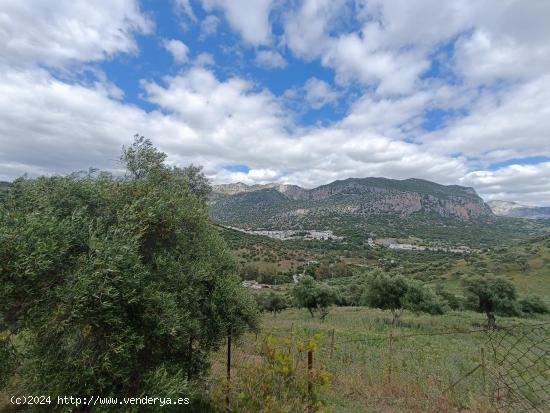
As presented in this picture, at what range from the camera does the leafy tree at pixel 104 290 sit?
5801 mm

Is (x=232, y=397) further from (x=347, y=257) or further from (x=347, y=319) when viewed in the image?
(x=347, y=257)

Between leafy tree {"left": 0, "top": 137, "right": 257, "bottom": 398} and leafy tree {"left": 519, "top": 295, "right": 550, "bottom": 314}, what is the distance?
129 ft

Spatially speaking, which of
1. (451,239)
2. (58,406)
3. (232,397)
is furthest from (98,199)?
(451,239)

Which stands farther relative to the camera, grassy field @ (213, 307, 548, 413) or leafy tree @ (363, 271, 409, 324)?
leafy tree @ (363, 271, 409, 324)

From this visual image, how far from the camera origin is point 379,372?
1165 centimetres

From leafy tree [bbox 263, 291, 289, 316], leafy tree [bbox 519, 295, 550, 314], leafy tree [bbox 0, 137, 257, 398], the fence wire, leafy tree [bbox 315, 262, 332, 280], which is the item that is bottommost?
leafy tree [bbox 315, 262, 332, 280]

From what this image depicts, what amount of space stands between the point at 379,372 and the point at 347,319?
22.0 metres

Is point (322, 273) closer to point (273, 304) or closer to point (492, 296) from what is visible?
point (273, 304)

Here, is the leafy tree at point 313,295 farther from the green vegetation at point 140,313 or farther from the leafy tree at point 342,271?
the leafy tree at point 342,271

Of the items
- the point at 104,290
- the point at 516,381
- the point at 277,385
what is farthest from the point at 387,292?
the point at 104,290

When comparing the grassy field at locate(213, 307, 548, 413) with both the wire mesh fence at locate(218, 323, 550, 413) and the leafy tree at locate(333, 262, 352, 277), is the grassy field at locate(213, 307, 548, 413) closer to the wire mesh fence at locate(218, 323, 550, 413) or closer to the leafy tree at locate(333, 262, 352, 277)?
the wire mesh fence at locate(218, 323, 550, 413)

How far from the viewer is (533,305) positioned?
35.2m

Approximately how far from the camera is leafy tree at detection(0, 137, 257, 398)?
580cm

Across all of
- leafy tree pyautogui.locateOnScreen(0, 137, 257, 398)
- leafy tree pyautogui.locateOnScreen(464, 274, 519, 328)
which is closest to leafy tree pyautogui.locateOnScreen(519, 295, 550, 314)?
leafy tree pyautogui.locateOnScreen(464, 274, 519, 328)
